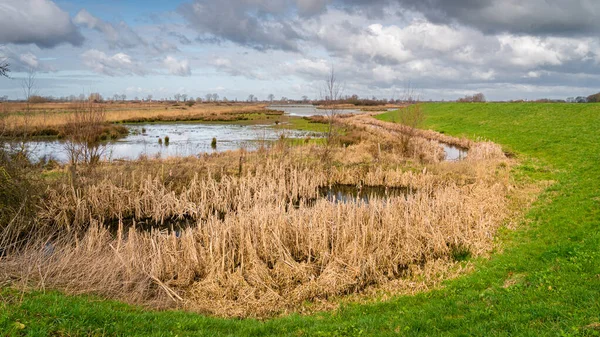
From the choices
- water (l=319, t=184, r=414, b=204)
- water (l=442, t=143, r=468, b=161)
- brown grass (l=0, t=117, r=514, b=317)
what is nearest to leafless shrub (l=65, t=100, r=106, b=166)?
brown grass (l=0, t=117, r=514, b=317)

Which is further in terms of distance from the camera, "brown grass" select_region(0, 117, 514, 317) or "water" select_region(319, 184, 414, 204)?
"water" select_region(319, 184, 414, 204)

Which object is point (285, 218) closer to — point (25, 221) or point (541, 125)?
point (25, 221)

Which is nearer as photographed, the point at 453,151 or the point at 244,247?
the point at 244,247

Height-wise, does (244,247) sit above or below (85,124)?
below

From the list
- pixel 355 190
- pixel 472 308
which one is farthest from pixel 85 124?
pixel 472 308

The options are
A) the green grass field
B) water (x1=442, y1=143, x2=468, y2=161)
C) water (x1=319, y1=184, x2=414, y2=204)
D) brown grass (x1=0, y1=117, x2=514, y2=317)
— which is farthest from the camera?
water (x1=442, y1=143, x2=468, y2=161)

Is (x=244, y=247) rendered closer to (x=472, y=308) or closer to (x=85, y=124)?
(x=472, y=308)

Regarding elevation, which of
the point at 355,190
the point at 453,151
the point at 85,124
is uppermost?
the point at 85,124

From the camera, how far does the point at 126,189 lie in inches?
635

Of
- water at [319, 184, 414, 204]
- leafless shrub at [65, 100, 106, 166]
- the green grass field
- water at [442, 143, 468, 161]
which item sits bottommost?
water at [319, 184, 414, 204]

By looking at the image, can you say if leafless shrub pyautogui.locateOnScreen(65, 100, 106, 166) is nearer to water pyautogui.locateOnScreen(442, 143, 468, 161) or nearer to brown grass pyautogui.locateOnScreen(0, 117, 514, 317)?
brown grass pyautogui.locateOnScreen(0, 117, 514, 317)

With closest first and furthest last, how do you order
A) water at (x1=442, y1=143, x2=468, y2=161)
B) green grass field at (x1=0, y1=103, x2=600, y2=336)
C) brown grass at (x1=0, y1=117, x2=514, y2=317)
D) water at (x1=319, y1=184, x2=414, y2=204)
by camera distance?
green grass field at (x1=0, y1=103, x2=600, y2=336) < brown grass at (x1=0, y1=117, x2=514, y2=317) < water at (x1=319, y1=184, x2=414, y2=204) < water at (x1=442, y1=143, x2=468, y2=161)

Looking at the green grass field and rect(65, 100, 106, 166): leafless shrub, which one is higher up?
rect(65, 100, 106, 166): leafless shrub

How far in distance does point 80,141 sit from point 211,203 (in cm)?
657
